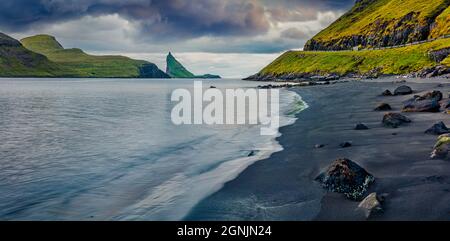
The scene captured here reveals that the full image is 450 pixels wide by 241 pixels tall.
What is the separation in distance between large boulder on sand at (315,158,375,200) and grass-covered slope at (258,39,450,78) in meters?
81.2

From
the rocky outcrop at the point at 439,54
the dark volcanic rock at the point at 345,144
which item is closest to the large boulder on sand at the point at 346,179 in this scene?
the dark volcanic rock at the point at 345,144

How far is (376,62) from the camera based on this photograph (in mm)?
131125

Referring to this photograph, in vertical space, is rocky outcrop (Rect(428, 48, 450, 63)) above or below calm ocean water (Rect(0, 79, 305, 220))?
above

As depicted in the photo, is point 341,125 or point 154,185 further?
point 341,125

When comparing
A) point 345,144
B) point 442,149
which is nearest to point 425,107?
point 345,144

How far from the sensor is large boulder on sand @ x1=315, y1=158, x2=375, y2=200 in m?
10.9

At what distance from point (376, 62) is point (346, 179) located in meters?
132

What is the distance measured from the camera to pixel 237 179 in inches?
558

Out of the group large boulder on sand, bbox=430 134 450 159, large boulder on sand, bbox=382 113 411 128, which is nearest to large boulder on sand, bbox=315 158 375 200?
large boulder on sand, bbox=430 134 450 159

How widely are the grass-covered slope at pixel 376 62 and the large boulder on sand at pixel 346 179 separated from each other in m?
81.2

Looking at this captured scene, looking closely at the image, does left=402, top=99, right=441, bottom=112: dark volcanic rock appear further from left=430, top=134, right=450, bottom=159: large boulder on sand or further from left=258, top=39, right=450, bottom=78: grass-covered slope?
left=258, top=39, right=450, bottom=78: grass-covered slope

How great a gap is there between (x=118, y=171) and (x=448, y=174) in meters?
13.3
